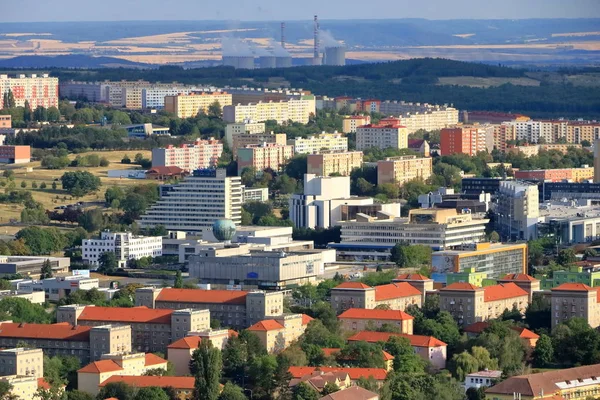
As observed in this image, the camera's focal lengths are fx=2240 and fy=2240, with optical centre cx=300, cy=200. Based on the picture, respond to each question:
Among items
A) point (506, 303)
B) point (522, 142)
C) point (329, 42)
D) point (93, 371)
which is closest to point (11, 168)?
point (522, 142)

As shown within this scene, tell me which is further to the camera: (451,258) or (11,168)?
(11,168)

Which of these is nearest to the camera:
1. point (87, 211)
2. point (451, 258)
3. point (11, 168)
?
point (451, 258)

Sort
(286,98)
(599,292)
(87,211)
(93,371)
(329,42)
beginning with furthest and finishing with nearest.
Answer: (329,42), (286,98), (87,211), (599,292), (93,371)

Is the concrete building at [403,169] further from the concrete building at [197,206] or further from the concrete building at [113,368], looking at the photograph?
the concrete building at [113,368]

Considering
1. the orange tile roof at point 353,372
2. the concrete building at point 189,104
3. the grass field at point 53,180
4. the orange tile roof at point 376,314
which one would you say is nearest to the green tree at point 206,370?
the orange tile roof at point 353,372

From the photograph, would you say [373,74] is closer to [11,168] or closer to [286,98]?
[286,98]

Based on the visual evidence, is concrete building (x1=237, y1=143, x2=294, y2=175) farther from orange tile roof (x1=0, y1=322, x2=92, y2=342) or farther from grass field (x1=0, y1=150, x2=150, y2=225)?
orange tile roof (x1=0, y1=322, x2=92, y2=342)

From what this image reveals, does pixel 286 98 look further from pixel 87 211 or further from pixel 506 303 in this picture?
pixel 506 303

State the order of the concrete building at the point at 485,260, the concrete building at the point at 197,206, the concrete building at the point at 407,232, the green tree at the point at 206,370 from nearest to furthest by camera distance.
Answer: the green tree at the point at 206,370, the concrete building at the point at 485,260, the concrete building at the point at 407,232, the concrete building at the point at 197,206
